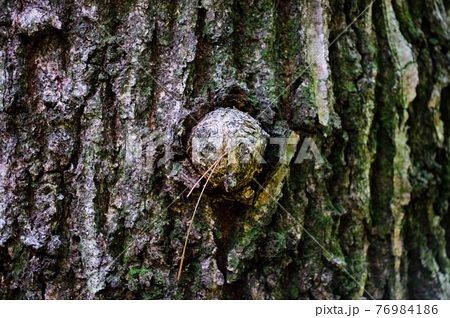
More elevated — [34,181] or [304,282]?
[34,181]

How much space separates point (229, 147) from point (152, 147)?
0.20 meters

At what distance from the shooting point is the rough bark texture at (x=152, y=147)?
0.93m

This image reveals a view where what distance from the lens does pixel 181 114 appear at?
36.8 inches

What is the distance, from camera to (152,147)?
3.08ft

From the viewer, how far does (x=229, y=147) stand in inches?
Answer: 34.1

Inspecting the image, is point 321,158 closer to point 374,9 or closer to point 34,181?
point 374,9

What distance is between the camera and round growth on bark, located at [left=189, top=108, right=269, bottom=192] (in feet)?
2.85

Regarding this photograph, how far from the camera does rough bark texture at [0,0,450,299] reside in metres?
0.93

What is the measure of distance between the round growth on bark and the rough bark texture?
5cm

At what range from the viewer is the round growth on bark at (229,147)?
0.87 meters

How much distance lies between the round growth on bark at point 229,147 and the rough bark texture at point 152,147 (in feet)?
0.15

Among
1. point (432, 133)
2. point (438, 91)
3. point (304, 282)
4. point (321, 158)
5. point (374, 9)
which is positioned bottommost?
point (304, 282)

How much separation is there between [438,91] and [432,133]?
141mm

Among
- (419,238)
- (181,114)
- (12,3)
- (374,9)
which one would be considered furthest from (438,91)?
(12,3)
